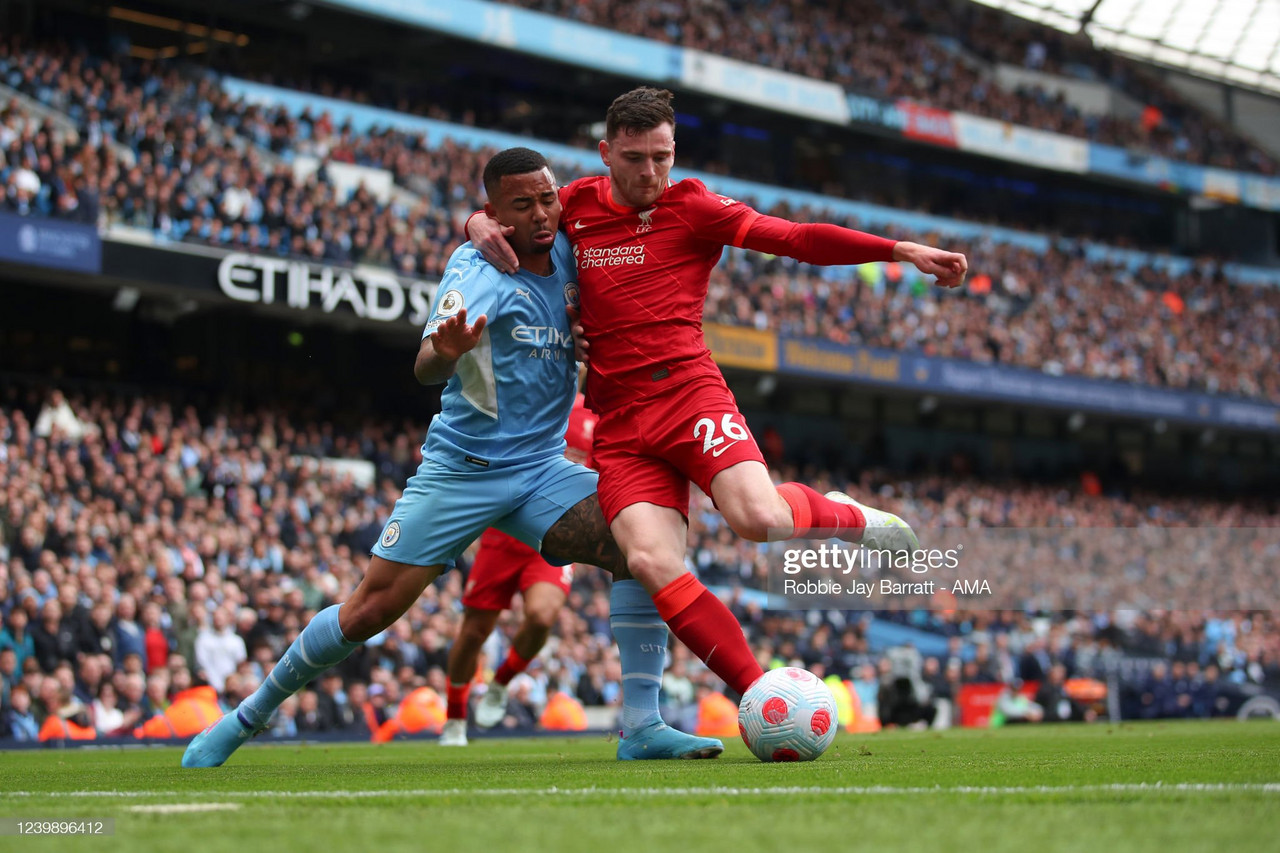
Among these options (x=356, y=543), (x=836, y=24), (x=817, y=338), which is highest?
(x=836, y=24)

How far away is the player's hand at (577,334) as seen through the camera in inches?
229

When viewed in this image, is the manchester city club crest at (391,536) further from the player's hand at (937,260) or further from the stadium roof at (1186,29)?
the stadium roof at (1186,29)

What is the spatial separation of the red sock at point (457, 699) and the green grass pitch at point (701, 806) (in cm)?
338

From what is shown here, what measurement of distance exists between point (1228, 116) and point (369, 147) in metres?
37.8

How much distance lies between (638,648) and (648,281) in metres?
1.58

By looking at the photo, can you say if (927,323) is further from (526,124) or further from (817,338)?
(526,124)

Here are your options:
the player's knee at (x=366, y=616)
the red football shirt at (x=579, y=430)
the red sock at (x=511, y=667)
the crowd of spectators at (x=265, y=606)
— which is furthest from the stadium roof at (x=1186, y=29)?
the player's knee at (x=366, y=616)

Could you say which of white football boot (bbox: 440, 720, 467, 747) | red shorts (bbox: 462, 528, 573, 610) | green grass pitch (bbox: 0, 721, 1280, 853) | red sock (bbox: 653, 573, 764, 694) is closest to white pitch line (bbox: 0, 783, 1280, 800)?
green grass pitch (bbox: 0, 721, 1280, 853)

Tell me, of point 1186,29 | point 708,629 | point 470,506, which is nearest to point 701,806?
point 708,629

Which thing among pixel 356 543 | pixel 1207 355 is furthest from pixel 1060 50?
pixel 356 543

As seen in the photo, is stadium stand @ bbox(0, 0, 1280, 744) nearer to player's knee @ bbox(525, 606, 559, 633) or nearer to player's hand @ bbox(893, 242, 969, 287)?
player's knee @ bbox(525, 606, 559, 633)

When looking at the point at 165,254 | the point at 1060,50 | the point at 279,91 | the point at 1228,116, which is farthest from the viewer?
the point at 1228,116

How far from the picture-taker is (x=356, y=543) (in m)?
17.0

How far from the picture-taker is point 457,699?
9055 millimetres
